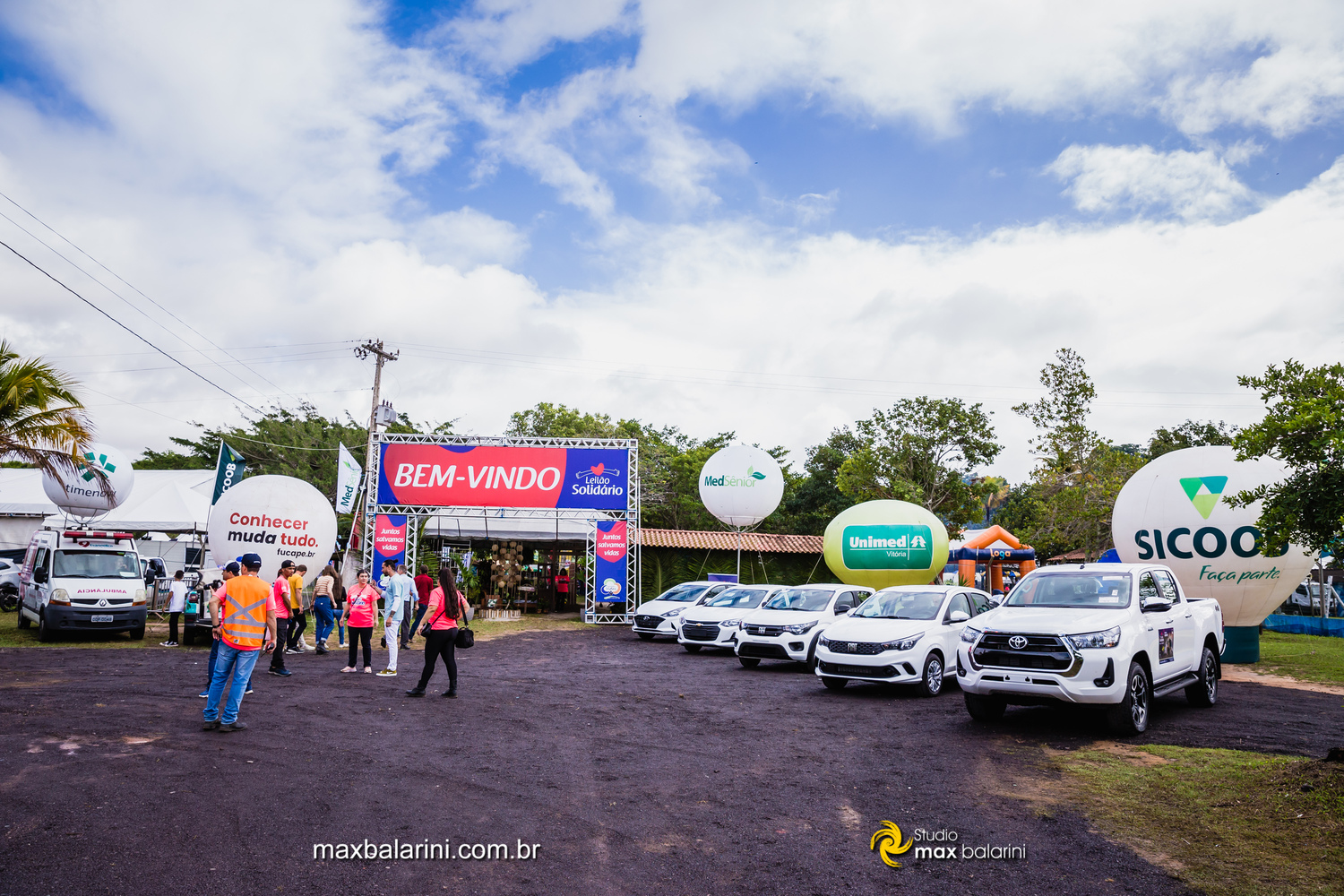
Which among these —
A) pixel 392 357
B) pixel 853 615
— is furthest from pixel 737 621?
pixel 392 357

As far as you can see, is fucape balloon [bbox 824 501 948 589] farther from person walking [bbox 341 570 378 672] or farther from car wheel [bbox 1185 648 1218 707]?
person walking [bbox 341 570 378 672]

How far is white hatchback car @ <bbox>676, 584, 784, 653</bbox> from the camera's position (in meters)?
16.6

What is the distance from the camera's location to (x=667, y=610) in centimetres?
2003

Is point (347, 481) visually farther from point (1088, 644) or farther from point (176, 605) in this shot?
point (1088, 644)

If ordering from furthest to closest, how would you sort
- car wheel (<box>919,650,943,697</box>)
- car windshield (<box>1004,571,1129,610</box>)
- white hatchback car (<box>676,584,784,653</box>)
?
white hatchback car (<box>676,584,784,653</box>) → car wheel (<box>919,650,943,697</box>) → car windshield (<box>1004,571,1129,610</box>)

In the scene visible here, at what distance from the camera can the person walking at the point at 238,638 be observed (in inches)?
309

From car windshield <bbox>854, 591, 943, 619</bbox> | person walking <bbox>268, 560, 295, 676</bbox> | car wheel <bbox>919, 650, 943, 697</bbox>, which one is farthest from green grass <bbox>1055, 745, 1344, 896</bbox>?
person walking <bbox>268, 560, 295, 676</bbox>

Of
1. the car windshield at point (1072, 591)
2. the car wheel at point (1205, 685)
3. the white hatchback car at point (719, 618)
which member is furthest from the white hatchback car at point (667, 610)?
the car wheel at point (1205, 685)

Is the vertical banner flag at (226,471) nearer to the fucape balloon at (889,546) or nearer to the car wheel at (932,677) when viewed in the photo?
the fucape balloon at (889,546)

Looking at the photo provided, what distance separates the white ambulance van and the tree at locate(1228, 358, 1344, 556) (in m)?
18.6

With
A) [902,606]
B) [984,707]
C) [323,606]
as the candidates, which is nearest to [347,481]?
[323,606]

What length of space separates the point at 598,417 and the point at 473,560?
1554cm

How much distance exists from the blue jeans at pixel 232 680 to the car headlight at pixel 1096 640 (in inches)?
316

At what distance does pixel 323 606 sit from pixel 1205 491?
15.7m
